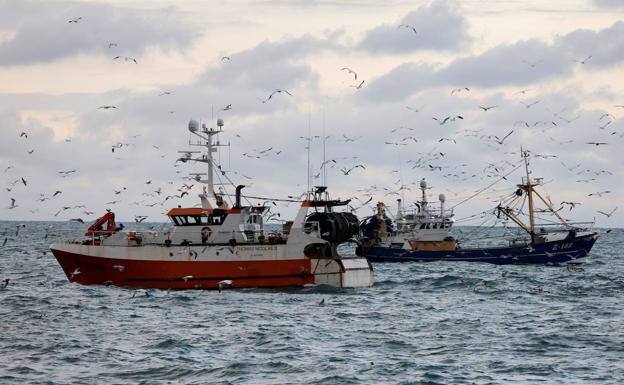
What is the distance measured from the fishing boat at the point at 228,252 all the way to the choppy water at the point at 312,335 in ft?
2.74

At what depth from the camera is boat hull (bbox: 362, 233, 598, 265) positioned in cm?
7200

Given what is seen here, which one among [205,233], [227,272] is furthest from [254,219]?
[227,272]

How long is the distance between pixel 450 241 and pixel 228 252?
35624 millimetres

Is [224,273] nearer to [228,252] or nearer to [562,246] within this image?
[228,252]

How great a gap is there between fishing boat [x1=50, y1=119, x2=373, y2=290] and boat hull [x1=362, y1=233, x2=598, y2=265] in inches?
1115

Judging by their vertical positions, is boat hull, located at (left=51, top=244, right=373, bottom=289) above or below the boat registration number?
below

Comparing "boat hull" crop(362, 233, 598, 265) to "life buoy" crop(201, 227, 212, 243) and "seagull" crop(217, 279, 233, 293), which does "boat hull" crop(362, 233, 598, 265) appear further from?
"seagull" crop(217, 279, 233, 293)

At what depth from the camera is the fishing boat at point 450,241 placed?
72250mm

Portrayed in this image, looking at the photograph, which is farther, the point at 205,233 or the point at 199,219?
the point at 199,219

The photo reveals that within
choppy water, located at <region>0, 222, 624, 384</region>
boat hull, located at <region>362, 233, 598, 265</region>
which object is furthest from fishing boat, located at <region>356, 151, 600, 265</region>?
choppy water, located at <region>0, 222, 624, 384</region>

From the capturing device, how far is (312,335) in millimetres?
32125

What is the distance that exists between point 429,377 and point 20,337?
45.8ft

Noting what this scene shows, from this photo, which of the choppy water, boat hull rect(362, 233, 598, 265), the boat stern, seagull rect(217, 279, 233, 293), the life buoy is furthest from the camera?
boat hull rect(362, 233, 598, 265)

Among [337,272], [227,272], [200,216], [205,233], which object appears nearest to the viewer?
[227,272]
